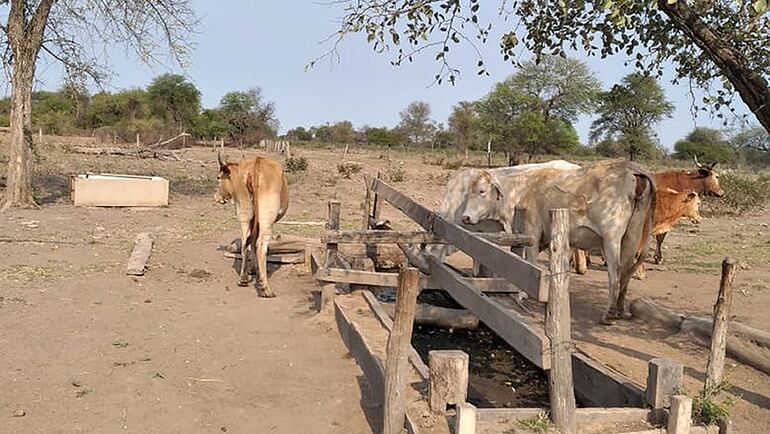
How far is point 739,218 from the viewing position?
2030cm

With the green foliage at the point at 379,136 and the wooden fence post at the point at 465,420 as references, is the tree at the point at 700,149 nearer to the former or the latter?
the green foliage at the point at 379,136

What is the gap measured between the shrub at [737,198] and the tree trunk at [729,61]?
17104 mm

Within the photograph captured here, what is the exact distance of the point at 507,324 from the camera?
4.34 metres

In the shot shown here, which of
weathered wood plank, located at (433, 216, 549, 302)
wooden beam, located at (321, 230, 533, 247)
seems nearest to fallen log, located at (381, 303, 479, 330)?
wooden beam, located at (321, 230, 533, 247)

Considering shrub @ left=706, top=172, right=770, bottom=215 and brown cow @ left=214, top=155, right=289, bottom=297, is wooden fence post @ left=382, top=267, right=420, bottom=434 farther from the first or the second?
shrub @ left=706, top=172, right=770, bottom=215

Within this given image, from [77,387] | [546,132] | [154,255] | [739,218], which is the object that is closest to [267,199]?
[154,255]

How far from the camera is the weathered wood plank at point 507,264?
3799mm

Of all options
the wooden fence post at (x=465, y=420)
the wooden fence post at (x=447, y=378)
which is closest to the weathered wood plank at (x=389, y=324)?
the wooden fence post at (x=447, y=378)

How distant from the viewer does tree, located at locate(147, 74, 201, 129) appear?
54312mm

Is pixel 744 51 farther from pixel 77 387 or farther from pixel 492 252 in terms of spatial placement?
pixel 77 387

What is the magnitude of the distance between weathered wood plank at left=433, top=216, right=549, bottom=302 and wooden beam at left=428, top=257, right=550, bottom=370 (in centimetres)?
24

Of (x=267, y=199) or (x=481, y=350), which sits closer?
(x=481, y=350)

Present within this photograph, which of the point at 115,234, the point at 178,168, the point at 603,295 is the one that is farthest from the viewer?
the point at 178,168

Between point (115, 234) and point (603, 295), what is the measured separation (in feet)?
27.5
